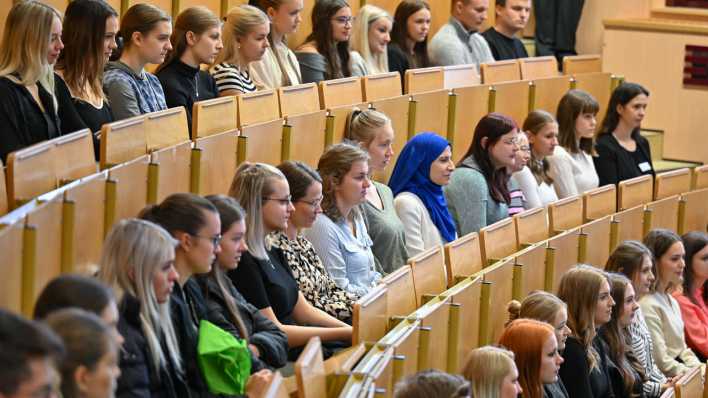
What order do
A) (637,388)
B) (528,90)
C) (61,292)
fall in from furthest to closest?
(528,90) → (637,388) → (61,292)

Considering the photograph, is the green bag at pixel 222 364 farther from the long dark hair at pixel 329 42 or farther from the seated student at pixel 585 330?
the long dark hair at pixel 329 42

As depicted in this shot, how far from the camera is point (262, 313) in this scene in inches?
53.0

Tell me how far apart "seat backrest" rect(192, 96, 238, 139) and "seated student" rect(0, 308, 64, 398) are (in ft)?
2.94

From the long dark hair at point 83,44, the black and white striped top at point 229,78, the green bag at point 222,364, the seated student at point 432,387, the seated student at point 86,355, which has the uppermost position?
the long dark hair at point 83,44

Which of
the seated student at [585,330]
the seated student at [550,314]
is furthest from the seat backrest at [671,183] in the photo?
the seated student at [550,314]

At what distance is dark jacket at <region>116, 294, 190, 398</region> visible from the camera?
3.35ft

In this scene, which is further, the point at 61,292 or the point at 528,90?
the point at 528,90

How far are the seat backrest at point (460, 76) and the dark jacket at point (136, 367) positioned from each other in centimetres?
137

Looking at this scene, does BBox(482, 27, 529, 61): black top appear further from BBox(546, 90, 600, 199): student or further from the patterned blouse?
the patterned blouse

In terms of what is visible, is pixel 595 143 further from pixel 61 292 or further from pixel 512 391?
pixel 61 292

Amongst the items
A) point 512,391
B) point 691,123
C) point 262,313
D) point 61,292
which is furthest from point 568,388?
point 691,123

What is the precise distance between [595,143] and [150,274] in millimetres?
1626

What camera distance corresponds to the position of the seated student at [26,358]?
0.75 m

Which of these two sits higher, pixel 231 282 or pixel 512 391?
pixel 231 282
